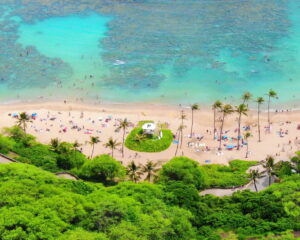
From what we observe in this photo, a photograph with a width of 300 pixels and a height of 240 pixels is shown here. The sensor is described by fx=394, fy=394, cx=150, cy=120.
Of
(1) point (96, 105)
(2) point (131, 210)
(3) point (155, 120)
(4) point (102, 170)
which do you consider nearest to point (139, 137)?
(3) point (155, 120)

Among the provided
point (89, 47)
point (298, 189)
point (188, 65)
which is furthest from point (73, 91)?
point (298, 189)

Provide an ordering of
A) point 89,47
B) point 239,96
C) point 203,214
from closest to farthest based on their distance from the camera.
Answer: point 203,214
point 239,96
point 89,47

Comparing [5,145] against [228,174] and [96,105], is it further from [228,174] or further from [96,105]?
[228,174]

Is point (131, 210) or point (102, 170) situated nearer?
point (131, 210)

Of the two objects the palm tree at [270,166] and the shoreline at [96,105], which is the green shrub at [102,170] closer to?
the palm tree at [270,166]

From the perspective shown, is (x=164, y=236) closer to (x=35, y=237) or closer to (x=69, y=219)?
(x=69, y=219)

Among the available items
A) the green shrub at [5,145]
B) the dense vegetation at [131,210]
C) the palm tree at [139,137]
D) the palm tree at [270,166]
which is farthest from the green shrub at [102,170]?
the palm tree at [270,166]

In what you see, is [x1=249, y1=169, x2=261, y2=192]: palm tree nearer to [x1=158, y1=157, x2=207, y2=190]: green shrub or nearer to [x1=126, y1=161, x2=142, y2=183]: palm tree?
[x1=158, y1=157, x2=207, y2=190]: green shrub
